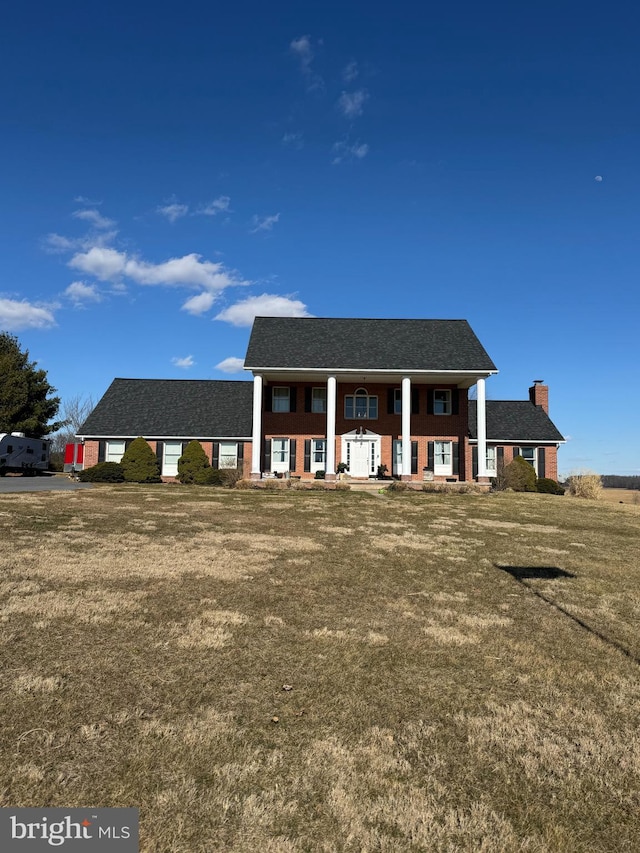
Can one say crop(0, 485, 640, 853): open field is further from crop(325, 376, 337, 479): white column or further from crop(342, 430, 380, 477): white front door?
crop(342, 430, 380, 477): white front door

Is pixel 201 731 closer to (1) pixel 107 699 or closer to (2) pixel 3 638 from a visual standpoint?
(1) pixel 107 699

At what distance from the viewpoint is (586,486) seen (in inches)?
1109

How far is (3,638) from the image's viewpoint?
16.5ft

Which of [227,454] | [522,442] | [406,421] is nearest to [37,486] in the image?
[227,454]

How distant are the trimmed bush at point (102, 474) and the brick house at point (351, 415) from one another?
3954mm

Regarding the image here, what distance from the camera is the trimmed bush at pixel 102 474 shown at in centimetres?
2927

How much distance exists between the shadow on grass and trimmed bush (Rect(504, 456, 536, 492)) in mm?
21751

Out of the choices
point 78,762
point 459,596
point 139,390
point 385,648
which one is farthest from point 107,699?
point 139,390

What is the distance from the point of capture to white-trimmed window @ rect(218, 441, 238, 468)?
34062 mm

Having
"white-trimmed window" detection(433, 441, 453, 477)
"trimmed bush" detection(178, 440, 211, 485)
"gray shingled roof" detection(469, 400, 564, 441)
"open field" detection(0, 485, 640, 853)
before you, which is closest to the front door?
"white-trimmed window" detection(433, 441, 453, 477)

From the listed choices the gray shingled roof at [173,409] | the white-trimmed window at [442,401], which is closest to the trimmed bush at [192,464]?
the gray shingled roof at [173,409]

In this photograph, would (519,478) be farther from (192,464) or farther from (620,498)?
(192,464)

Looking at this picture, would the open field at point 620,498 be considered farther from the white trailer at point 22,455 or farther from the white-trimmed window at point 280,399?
the white trailer at point 22,455

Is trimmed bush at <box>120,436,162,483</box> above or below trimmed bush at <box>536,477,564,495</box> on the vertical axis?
above
